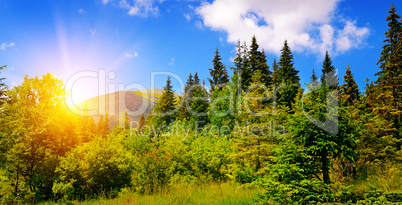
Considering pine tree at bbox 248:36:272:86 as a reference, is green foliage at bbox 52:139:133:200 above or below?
below

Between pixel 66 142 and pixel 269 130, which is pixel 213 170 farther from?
pixel 66 142

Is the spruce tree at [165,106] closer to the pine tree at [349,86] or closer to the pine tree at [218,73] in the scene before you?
the pine tree at [218,73]

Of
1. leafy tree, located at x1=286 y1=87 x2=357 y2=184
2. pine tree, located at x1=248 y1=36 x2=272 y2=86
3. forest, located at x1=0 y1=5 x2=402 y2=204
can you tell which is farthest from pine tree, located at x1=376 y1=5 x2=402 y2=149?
pine tree, located at x1=248 y1=36 x2=272 y2=86

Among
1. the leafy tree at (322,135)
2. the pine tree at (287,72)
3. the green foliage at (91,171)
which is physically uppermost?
the pine tree at (287,72)

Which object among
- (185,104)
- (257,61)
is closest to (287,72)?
(257,61)

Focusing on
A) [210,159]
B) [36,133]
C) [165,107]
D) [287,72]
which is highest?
[287,72]

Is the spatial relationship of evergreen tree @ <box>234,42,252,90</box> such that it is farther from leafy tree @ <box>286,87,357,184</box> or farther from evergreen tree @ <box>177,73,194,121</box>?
leafy tree @ <box>286,87,357,184</box>

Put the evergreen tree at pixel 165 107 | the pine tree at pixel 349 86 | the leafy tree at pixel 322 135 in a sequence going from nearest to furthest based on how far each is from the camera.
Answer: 1. the leafy tree at pixel 322 135
2. the pine tree at pixel 349 86
3. the evergreen tree at pixel 165 107

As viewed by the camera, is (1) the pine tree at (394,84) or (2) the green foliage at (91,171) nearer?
(2) the green foliage at (91,171)

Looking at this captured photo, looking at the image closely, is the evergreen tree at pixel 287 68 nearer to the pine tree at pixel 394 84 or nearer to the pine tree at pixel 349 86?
the pine tree at pixel 349 86

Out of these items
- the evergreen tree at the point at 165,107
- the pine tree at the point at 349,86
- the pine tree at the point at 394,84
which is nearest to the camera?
the pine tree at the point at 394,84

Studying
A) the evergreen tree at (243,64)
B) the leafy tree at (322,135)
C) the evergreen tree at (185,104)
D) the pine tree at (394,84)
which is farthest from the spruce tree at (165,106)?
the leafy tree at (322,135)

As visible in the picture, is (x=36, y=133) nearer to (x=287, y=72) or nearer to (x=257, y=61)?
(x=257, y=61)

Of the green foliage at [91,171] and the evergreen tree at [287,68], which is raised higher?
the evergreen tree at [287,68]
